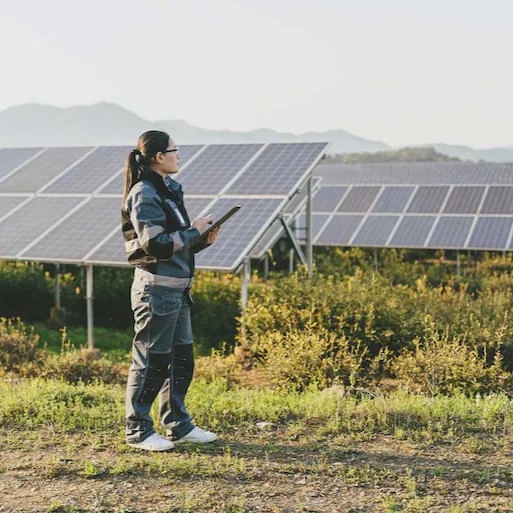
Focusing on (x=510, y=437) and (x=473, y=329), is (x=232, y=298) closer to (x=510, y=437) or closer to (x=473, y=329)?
(x=473, y=329)

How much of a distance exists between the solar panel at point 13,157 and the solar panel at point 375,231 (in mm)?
7608

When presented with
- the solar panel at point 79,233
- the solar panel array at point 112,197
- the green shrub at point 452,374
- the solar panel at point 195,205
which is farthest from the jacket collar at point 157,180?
the solar panel at point 195,205

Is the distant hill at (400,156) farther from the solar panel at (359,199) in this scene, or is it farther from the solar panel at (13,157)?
the solar panel at (13,157)

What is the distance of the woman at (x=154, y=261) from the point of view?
5.28 m

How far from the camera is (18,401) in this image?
6738mm

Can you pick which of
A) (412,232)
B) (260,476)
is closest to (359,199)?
(412,232)

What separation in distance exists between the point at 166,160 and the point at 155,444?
188 centimetres

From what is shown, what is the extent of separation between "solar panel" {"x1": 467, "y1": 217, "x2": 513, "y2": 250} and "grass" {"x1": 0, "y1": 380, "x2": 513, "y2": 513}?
463 inches

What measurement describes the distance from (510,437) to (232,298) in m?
7.42

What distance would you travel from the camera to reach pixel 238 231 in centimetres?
1114

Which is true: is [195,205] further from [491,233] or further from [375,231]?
[491,233]

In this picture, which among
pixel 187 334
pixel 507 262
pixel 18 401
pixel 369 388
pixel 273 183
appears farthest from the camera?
pixel 507 262

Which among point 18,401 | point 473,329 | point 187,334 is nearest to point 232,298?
point 473,329

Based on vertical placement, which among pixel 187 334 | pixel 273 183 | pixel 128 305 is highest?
pixel 273 183
